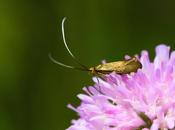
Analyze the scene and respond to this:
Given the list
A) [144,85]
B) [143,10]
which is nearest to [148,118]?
[144,85]

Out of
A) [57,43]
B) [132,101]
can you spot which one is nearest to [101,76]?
[132,101]

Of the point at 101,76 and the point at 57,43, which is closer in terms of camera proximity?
the point at 101,76

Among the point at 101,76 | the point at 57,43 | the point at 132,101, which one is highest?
the point at 57,43

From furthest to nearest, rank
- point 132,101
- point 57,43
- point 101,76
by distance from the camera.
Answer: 1. point 57,43
2. point 101,76
3. point 132,101

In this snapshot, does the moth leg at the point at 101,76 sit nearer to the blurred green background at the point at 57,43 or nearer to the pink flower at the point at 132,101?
the pink flower at the point at 132,101

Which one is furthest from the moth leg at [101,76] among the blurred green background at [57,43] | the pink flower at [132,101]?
the blurred green background at [57,43]

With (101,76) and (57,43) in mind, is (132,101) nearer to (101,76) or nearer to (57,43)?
(101,76)

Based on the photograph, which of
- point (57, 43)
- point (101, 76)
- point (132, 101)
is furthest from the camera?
point (57, 43)

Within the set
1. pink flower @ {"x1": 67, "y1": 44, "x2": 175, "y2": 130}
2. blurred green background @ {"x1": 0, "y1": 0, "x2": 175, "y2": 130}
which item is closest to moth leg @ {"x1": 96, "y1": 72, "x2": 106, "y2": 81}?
pink flower @ {"x1": 67, "y1": 44, "x2": 175, "y2": 130}
